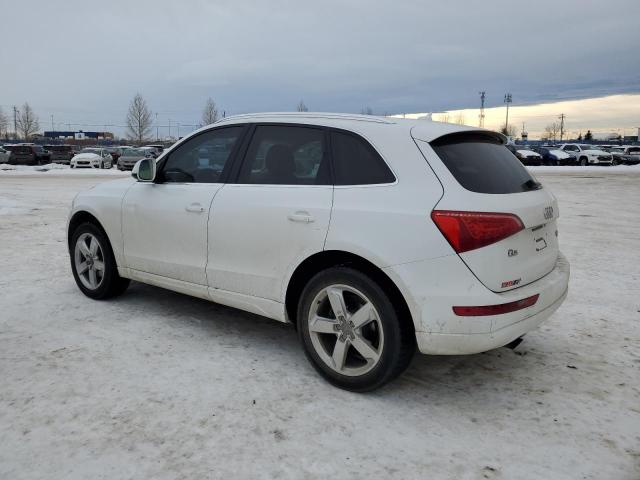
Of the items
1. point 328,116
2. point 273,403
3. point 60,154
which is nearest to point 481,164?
point 328,116

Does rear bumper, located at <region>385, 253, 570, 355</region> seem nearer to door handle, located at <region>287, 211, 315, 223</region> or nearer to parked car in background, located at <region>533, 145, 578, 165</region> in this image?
door handle, located at <region>287, 211, 315, 223</region>

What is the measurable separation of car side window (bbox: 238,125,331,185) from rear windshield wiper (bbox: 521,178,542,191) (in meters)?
1.25

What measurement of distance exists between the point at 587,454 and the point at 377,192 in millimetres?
1763

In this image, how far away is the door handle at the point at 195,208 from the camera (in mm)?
4090

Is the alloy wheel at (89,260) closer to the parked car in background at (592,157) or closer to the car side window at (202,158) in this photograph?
the car side window at (202,158)

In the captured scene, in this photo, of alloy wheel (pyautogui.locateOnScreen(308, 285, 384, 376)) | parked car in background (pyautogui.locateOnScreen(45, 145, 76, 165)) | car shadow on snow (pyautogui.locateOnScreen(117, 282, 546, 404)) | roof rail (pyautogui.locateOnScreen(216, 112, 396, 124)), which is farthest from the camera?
parked car in background (pyautogui.locateOnScreen(45, 145, 76, 165))

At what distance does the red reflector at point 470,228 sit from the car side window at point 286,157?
852 millimetres

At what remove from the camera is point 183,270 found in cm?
428

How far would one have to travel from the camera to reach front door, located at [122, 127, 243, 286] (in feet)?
13.6

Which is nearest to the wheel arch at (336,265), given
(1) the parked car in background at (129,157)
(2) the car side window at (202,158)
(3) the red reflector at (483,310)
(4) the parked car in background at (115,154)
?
(3) the red reflector at (483,310)

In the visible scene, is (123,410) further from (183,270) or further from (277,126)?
(277,126)

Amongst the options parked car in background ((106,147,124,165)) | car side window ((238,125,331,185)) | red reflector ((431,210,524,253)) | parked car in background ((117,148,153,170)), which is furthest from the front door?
parked car in background ((106,147,124,165))

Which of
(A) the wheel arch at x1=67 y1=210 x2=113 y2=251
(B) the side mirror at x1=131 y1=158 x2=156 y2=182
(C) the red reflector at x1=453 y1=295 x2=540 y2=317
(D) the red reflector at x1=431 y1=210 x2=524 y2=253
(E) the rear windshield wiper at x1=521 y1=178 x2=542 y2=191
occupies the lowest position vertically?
(C) the red reflector at x1=453 y1=295 x2=540 y2=317

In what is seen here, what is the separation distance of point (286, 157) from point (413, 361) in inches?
67.7
